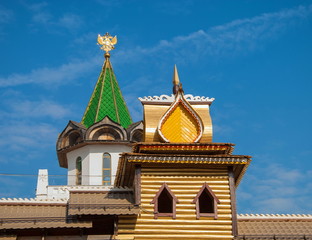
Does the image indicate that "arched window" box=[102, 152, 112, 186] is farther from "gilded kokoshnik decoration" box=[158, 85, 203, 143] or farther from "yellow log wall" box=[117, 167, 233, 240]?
"yellow log wall" box=[117, 167, 233, 240]

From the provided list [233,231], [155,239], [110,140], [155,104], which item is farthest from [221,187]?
[110,140]

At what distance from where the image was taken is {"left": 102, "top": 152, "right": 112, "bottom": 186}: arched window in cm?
3637

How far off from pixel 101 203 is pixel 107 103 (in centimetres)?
1453

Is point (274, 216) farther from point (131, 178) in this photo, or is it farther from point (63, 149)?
point (63, 149)

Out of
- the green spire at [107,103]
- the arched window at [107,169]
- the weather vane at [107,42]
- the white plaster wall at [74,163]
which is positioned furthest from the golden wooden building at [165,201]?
the weather vane at [107,42]

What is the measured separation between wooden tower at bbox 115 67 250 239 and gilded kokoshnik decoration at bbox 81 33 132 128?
10892mm

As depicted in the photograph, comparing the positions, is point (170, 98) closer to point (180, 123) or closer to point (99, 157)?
point (180, 123)

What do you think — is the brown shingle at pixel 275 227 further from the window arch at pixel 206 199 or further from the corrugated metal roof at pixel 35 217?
the corrugated metal roof at pixel 35 217

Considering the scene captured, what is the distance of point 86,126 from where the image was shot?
3806 centimetres

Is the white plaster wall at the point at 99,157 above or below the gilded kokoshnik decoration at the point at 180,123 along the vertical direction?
above

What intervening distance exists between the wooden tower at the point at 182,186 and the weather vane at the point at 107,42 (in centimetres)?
1507

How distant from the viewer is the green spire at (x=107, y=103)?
38.4 metres

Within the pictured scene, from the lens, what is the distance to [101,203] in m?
25.2

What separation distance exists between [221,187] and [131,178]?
3.97m
